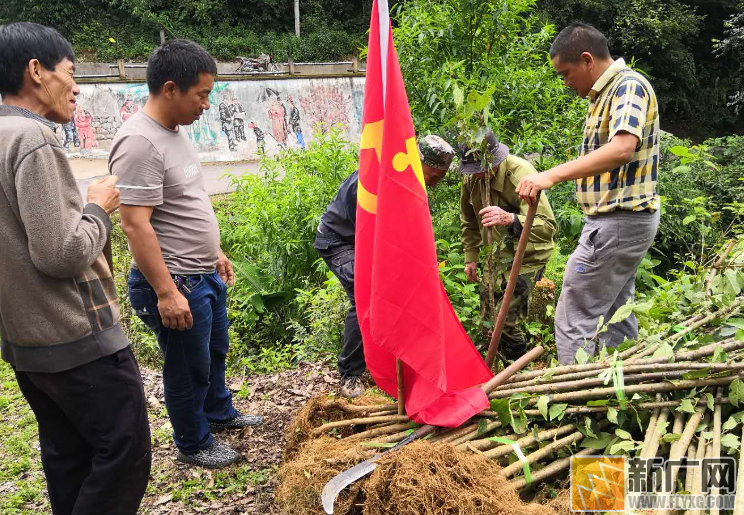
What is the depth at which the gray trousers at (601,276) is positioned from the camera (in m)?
3.14

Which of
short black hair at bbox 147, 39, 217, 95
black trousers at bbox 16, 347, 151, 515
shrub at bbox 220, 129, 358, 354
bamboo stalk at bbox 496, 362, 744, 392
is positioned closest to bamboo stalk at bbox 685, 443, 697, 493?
bamboo stalk at bbox 496, 362, 744, 392

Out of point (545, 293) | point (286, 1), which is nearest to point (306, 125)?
point (286, 1)

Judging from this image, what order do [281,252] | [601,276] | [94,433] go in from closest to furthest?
[94,433] < [601,276] < [281,252]

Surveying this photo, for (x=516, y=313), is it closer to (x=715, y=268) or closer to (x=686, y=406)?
(x=715, y=268)

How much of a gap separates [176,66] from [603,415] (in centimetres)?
252

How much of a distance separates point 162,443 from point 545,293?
334 cm

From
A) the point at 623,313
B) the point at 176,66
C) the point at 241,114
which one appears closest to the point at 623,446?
the point at 623,313

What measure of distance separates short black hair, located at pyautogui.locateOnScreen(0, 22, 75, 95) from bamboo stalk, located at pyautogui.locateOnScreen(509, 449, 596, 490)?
2337mm

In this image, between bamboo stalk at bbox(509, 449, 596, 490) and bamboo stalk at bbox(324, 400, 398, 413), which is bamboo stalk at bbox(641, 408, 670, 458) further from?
bamboo stalk at bbox(324, 400, 398, 413)

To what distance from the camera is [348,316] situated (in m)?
3.69

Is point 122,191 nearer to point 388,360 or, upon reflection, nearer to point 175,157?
point 175,157

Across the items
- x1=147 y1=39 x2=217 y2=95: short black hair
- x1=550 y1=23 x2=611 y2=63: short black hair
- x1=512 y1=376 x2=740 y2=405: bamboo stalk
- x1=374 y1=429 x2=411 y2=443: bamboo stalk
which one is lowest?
x1=374 y1=429 x2=411 y2=443: bamboo stalk

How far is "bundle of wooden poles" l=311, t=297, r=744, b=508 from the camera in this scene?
7.48 feet

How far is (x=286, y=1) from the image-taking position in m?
35.2
